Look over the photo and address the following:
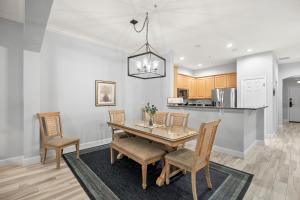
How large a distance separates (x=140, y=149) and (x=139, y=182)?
0.48m

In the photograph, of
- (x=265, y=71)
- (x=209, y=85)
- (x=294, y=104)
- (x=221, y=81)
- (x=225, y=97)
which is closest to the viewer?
(x=265, y=71)

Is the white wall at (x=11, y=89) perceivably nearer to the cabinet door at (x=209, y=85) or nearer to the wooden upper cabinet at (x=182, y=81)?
the wooden upper cabinet at (x=182, y=81)

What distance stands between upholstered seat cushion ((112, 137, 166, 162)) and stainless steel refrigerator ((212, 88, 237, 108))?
4.30 metres

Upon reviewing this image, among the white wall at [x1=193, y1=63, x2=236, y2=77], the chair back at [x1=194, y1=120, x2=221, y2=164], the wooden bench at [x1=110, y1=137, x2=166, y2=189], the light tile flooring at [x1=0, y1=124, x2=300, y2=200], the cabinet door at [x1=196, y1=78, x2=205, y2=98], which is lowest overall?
the light tile flooring at [x1=0, y1=124, x2=300, y2=200]

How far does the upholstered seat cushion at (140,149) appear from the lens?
84.7 inches

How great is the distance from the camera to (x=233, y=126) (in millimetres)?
3318

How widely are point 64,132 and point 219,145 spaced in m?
3.72

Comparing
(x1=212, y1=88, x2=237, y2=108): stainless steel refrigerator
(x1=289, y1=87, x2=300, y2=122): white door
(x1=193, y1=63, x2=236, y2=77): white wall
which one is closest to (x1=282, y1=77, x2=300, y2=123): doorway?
(x1=289, y1=87, x2=300, y2=122): white door

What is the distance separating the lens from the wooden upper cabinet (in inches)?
257

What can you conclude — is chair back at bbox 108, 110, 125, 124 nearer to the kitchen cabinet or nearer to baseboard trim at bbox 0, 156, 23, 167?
baseboard trim at bbox 0, 156, 23, 167

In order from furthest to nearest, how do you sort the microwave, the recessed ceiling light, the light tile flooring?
the microwave → the recessed ceiling light → the light tile flooring

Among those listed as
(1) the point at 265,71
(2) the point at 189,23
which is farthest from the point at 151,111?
(1) the point at 265,71

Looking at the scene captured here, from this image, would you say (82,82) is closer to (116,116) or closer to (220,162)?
(116,116)

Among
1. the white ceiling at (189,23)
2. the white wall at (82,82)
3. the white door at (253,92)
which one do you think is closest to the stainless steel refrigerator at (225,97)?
the white door at (253,92)
